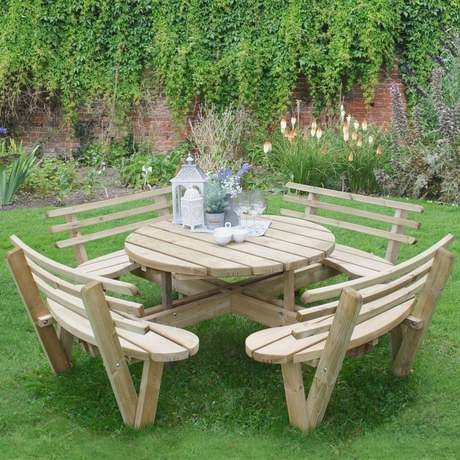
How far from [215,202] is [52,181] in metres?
4.96

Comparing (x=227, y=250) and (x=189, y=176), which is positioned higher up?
(x=189, y=176)

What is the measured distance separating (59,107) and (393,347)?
8680 mm

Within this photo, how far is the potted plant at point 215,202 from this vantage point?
4.10 metres

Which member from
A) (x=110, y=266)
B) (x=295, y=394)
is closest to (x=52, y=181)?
(x=110, y=266)

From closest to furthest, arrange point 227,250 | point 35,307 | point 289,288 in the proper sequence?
1. point 35,307
2. point 227,250
3. point 289,288

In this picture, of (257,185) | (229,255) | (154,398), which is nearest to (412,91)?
(257,185)

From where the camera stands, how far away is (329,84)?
10.3 m

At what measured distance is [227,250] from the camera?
386 centimetres

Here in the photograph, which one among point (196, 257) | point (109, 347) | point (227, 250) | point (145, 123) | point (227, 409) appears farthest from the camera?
point (145, 123)

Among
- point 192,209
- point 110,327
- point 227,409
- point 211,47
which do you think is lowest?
point 227,409

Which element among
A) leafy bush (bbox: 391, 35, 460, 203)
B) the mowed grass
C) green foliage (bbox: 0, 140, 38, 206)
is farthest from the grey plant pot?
leafy bush (bbox: 391, 35, 460, 203)

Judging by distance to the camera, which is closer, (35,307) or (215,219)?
(35,307)

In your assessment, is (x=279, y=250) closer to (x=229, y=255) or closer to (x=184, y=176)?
(x=229, y=255)

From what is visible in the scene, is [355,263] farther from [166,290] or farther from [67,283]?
[67,283]
